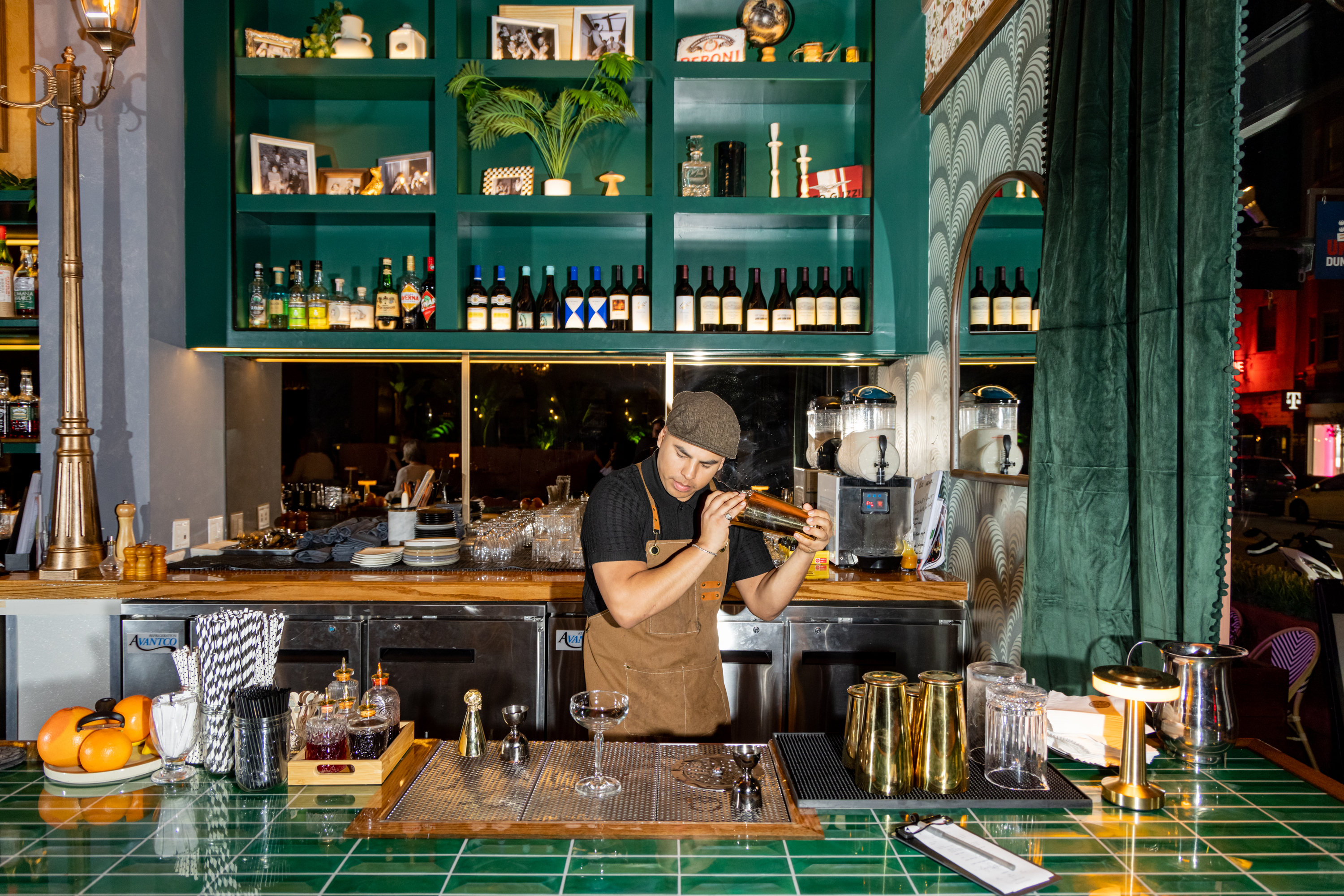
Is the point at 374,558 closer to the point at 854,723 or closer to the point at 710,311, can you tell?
the point at 710,311

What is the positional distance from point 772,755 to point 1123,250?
1.25m

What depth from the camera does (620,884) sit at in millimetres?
1180

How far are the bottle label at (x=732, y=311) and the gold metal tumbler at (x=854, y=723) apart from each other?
7.68ft

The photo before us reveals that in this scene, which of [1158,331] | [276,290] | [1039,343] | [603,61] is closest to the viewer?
[1158,331]

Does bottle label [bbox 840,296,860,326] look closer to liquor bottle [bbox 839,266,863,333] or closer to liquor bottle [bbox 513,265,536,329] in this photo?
liquor bottle [bbox 839,266,863,333]

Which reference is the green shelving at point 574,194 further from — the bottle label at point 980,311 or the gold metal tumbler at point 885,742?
the gold metal tumbler at point 885,742

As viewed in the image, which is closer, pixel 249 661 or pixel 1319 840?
pixel 1319 840

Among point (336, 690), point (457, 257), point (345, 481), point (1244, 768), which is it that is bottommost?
point (1244, 768)

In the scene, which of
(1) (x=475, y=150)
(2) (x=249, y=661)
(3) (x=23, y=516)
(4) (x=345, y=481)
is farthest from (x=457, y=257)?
(2) (x=249, y=661)

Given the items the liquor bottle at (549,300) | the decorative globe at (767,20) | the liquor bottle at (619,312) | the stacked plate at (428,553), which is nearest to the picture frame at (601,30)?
the decorative globe at (767,20)

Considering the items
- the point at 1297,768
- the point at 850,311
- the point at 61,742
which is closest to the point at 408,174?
the point at 850,311

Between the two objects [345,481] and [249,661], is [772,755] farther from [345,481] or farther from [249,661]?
[345,481]

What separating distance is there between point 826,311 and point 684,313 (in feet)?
1.97

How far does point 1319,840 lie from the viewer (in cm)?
131
